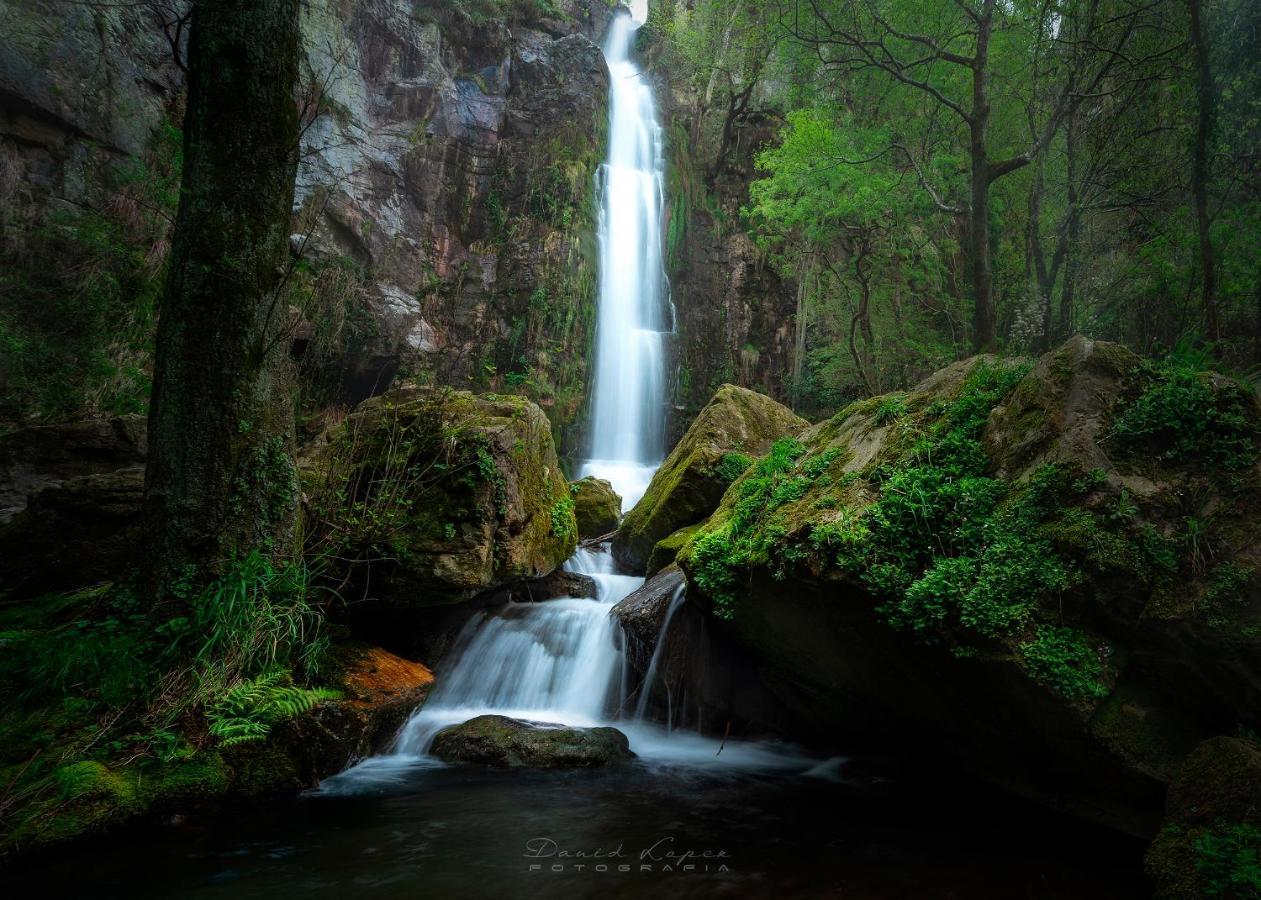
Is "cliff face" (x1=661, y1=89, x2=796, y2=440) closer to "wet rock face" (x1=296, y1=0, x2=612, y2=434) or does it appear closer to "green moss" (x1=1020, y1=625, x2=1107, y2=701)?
"wet rock face" (x1=296, y1=0, x2=612, y2=434)

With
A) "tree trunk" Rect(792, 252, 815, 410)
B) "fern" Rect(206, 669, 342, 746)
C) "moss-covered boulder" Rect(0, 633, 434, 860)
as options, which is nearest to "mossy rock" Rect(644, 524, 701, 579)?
"moss-covered boulder" Rect(0, 633, 434, 860)

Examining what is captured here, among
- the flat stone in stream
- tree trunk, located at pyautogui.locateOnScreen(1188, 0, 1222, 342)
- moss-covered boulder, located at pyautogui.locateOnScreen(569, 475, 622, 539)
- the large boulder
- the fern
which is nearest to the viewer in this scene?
the fern

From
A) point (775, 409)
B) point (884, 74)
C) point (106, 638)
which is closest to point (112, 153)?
point (106, 638)

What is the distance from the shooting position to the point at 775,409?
1128 cm

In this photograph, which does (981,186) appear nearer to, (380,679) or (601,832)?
(601,832)

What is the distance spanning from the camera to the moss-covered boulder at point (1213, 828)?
2.93m

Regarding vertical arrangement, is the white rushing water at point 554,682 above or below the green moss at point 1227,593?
below

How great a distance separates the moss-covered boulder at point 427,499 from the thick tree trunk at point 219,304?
1.18 m

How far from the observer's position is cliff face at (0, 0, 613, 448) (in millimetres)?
16844

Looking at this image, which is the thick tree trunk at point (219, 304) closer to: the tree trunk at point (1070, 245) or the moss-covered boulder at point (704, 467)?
the moss-covered boulder at point (704, 467)

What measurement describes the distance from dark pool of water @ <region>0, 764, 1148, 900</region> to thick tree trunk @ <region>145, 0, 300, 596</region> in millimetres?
1819

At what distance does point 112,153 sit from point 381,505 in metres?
11.6

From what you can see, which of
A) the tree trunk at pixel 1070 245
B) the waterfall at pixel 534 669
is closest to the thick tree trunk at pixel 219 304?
the waterfall at pixel 534 669

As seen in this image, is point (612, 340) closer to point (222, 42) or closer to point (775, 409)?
point (775, 409)
